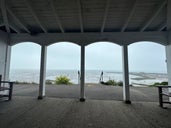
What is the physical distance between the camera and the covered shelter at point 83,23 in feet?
12.3

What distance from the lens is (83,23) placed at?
4.71m

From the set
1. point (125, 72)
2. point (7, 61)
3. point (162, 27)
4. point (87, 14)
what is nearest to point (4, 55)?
point (7, 61)

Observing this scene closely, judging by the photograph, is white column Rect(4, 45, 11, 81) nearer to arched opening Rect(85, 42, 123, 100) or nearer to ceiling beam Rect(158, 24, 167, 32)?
arched opening Rect(85, 42, 123, 100)

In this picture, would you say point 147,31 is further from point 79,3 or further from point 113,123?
point 113,123

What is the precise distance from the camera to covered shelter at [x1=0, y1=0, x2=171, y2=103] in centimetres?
375

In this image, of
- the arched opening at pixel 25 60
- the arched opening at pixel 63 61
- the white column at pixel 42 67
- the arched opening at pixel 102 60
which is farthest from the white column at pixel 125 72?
the arched opening at pixel 25 60

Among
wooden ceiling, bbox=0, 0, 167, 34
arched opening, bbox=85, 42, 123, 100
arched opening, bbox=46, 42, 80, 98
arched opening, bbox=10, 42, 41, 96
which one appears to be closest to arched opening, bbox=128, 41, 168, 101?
arched opening, bbox=85, 42, 123, 100

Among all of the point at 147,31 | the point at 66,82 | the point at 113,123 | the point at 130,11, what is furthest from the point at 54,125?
the point at 66,82

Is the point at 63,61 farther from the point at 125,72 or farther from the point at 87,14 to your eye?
the point at 87,14

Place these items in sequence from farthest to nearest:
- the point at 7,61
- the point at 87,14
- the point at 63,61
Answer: the point at 63,61, the point at 7,61, the point at 87,14

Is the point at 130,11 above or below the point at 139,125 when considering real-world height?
above

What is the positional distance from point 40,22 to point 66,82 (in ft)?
22.7

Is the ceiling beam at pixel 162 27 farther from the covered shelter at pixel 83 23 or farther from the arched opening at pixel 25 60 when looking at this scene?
the arched opening at pixel 25 60

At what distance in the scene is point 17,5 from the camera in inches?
152
